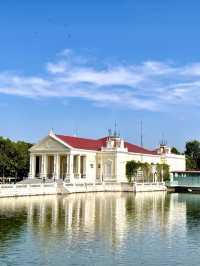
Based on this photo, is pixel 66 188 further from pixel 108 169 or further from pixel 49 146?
pixel 108 169

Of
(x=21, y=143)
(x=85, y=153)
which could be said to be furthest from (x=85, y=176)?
(x=21, y=143)

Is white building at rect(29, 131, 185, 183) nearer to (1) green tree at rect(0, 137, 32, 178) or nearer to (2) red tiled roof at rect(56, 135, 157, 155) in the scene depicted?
(2) red tiled roof at rect(56, 135, 157, 155)

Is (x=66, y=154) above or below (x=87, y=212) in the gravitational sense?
above

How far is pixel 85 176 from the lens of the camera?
8012 centimetres

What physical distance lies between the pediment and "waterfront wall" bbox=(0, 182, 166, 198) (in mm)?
8246

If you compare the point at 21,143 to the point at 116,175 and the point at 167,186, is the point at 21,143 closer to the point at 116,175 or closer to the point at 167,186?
the point at 116,175

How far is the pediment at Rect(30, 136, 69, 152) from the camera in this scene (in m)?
75.8

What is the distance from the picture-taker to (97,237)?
2661 centimetres

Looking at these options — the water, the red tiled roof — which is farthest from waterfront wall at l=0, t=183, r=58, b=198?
the red tiled roof

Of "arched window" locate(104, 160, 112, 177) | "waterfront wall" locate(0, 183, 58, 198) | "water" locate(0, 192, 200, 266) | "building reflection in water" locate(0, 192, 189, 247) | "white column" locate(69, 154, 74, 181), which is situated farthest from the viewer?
"arched window" locate(104, 160, 112, 177)

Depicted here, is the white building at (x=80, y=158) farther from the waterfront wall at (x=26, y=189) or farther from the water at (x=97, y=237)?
the water at (x=97, y=237)

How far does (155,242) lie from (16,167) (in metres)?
60.2

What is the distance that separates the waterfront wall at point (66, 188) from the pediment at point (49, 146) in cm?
825

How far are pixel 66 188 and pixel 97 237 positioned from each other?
36858 millimetres
